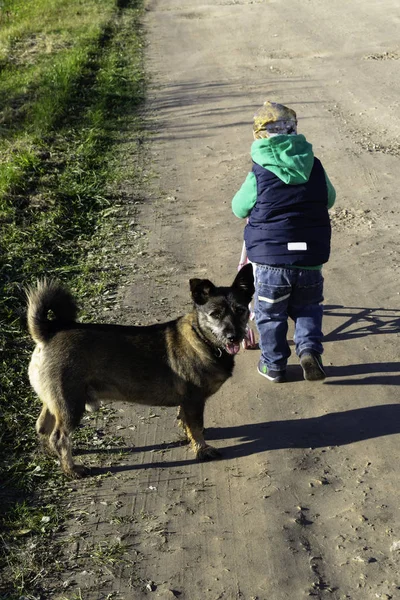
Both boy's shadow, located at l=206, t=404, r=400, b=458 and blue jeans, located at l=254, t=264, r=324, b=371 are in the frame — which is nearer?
boy's shadow, located at l=206, t=404, r=400, b=458

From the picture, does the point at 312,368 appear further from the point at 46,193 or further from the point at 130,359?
the point at 46,193

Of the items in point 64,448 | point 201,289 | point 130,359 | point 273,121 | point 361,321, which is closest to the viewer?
point 64,448

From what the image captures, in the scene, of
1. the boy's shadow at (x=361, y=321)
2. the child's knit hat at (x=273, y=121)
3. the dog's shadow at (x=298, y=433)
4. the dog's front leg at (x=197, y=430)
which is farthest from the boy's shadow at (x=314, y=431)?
the child's knit hat at (x=273, y=121)

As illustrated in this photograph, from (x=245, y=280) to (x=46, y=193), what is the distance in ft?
16.7

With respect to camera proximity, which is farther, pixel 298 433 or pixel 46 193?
pixel 46 193

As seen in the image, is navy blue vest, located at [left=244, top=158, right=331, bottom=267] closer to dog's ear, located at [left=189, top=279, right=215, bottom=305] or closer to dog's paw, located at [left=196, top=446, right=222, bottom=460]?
→ dog's ear, located at [left=189, top=279, right=215, bottom=305]

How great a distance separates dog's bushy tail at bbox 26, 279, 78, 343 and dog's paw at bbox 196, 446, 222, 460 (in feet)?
3.68

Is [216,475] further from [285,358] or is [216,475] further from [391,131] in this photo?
[391,131]

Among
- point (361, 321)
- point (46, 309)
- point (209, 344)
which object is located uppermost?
point (46, 309)

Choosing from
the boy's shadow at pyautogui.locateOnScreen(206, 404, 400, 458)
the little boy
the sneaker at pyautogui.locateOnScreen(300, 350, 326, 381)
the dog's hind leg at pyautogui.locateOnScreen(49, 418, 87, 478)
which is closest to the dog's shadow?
the boy's shadow at pyautogui.locateOnScreen(206, 404, 400, 458)

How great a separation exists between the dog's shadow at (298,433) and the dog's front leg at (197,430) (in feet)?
0.24

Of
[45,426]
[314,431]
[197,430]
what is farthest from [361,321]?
[45,426]

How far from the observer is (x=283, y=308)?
566cm

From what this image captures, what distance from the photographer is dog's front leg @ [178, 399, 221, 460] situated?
4.88 meters
